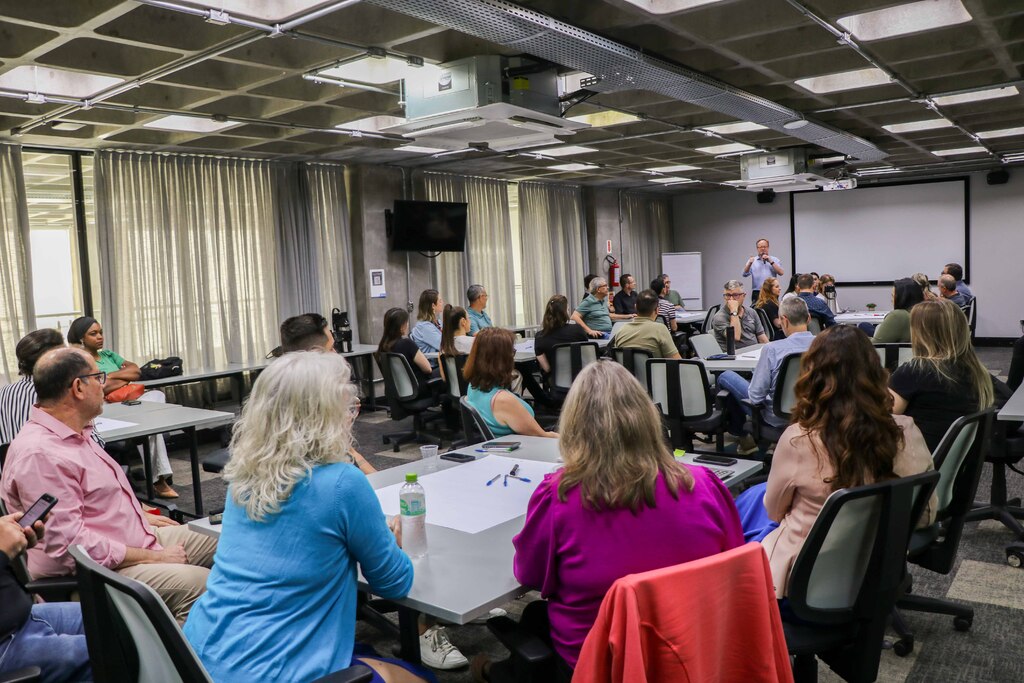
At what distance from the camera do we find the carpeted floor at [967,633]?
9.27ft

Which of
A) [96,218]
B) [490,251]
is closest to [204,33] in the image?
[96,218]

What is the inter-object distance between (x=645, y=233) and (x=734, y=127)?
6.63 meters

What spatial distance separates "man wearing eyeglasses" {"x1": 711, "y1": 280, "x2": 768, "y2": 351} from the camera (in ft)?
23.2

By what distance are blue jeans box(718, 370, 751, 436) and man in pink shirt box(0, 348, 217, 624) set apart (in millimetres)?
3812

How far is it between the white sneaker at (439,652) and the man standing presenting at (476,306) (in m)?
5.11

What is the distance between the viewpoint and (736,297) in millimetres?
7066

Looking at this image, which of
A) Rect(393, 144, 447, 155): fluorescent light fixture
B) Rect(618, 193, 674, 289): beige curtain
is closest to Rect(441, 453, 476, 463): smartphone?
Rect(393, 144, 447, 155): fluorescent light fixture

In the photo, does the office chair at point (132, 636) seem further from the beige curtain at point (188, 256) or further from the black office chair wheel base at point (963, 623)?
the beige curtain at point (188, 256)

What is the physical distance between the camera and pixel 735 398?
5.48 meters

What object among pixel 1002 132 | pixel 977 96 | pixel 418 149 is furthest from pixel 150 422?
pixel 1002 132

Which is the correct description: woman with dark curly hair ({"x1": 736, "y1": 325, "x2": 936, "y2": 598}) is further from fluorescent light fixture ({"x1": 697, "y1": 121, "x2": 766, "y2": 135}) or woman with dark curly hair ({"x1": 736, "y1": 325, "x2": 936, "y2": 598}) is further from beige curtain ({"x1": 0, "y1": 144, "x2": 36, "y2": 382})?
beige curtain ({"x1": 0, "y1": 144, "x2": 36, "y2": 382})

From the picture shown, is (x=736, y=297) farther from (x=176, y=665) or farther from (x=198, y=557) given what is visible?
(x=176, y=665)

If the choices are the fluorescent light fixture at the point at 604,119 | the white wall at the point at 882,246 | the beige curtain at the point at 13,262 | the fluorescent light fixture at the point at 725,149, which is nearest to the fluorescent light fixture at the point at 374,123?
the fluorescent light fixture at the point at 604,119

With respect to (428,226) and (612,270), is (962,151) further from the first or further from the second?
(428,226)
